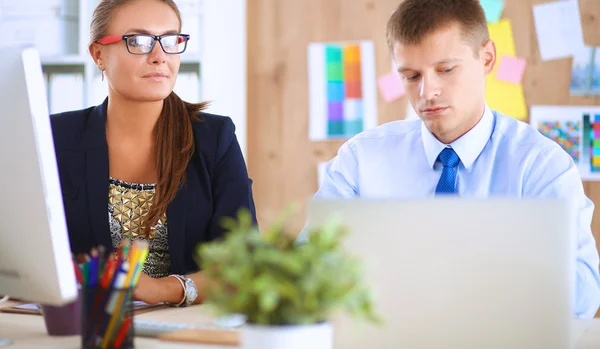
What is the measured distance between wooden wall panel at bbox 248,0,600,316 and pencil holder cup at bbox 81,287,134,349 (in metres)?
1.95

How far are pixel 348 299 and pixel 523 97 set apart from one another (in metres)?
2.28

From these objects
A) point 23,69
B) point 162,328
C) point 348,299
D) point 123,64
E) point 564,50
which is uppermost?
point 564,50

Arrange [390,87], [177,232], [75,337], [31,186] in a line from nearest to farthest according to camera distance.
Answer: [31,186]
[75,337]
[177,232]
[390,87]

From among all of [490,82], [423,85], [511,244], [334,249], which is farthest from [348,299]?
[490,82]

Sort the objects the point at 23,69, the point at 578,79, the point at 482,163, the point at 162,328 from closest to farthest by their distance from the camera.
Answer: the point at 23,69, the point at 162,328, the point at 482,163, the point at 578,79

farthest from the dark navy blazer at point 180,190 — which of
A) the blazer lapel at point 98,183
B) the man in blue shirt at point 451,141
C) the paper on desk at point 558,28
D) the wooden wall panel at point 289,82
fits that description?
the paper on desk at point 558,28

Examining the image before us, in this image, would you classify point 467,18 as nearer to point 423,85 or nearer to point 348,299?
point 423,85

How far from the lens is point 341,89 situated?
2.96m

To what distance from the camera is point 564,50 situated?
2.76 metres

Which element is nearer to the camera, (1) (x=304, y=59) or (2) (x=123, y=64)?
(2) (x=123, y=64)

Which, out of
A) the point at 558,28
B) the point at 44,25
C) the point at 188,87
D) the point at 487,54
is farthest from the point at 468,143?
the point at 44,25

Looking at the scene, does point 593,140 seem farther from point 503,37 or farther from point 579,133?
point 503,37

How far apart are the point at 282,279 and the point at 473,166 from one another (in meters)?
1.14

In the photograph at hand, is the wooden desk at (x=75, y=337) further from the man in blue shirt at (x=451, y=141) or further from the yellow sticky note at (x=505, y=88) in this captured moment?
the yellow sticky note at (x=505, y=88)
